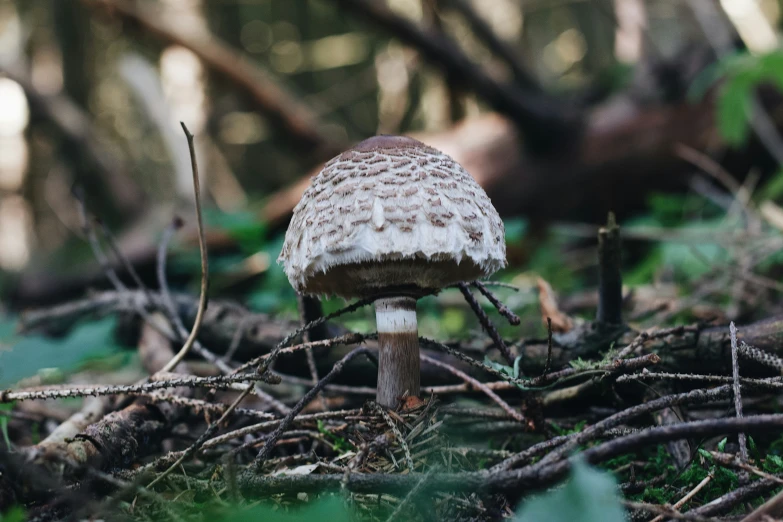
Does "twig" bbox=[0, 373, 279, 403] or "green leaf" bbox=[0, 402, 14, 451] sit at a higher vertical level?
"twig" bbox=[0, 373, 279, 403]

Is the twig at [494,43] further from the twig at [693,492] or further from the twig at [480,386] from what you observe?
the twig at [693,492]

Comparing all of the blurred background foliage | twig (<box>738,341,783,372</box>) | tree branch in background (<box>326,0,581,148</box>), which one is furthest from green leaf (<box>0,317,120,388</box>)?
tree branch in background (<box>326,0,581,148</box>)

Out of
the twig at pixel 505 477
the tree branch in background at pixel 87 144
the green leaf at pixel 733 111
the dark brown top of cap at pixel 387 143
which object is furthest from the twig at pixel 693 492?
the tree branch in background at pixel 87 144

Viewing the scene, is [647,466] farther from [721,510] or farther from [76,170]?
[76,170]

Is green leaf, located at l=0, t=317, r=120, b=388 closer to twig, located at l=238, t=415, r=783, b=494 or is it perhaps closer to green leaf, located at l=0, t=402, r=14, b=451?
green leaf, located at l=0, t=402, r=14, b=451

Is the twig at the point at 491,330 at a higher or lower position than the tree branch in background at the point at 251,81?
lower

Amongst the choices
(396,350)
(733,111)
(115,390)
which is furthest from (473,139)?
(115,390)

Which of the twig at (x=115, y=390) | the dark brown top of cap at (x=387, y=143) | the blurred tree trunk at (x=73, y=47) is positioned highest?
the blurred tree trunk at (x=73, y=47)

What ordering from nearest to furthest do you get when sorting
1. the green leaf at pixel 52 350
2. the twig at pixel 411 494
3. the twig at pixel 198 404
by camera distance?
the twig at pixel 411 494, the twig at pixel 198 404, the green leaf at pixel 52 350
